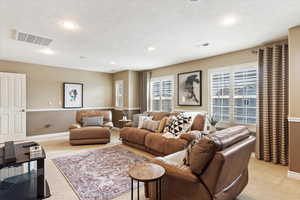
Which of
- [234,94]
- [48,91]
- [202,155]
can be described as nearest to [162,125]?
[234,94]

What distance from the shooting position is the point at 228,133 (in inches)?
69.1

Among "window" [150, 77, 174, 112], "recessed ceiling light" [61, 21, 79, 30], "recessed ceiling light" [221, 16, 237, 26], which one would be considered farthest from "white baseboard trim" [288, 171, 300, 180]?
"recessed ceiling light" [61, 21, 79, 30]

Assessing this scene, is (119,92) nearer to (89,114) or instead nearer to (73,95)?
(73,95)

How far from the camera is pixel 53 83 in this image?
227 inches

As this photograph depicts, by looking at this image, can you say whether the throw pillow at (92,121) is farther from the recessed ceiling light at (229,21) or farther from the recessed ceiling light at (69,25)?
the recessed ceiling light at (229,21)

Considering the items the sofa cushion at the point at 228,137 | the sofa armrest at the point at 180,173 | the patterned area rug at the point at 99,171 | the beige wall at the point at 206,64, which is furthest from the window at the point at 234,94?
the sofa armrest at the point at 180,173

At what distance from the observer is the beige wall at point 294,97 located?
2.69 meters

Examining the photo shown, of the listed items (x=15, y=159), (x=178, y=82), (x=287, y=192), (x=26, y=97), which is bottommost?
(x=287, y=192)

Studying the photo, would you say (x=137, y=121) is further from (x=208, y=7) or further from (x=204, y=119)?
(x=208, y=7)

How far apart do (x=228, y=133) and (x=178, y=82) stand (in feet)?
11.9

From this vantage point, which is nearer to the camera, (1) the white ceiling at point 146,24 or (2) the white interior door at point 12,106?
(1) the white ceiling at point 146,24

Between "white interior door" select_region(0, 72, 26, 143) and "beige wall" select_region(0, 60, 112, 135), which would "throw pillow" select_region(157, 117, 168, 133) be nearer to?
"beige wall" select_region(0, 60, 112, 135)

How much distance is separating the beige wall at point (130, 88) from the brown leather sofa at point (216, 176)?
475 centimetres

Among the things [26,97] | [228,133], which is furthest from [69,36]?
[26,97]
